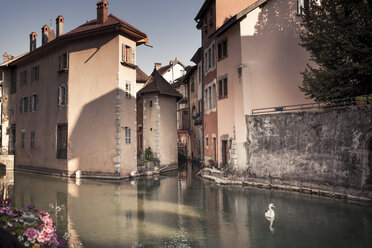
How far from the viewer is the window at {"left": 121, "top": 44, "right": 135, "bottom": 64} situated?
68.0ft

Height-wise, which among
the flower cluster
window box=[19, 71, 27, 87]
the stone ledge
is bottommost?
the stone ledge

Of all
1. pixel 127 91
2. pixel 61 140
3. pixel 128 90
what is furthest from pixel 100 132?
pixel 61 140

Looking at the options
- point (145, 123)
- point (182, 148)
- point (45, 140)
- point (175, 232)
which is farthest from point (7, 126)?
point (175, 232)

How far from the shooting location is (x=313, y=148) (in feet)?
47.9

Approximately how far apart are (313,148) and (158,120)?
46.3ft

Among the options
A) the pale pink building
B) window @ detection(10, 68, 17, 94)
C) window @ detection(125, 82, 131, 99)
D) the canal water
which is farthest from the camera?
window @ detection(10, 68, 17, 94)

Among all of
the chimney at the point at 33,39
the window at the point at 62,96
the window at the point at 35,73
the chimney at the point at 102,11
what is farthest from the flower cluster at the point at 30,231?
the chimney at the point at 33,39

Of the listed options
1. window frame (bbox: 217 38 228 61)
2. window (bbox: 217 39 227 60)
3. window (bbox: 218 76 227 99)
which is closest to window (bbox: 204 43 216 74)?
window frame (bbox: 217 38 228 61)

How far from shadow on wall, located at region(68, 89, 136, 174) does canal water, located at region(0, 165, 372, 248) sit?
408 cm

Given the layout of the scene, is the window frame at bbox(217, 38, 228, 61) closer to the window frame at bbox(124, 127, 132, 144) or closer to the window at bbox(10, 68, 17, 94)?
the window frame at bbox(124, 127, 132, 144)

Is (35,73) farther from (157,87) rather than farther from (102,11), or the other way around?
(157,87)

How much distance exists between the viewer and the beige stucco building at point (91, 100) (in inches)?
799

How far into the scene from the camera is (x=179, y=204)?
40.8 feet

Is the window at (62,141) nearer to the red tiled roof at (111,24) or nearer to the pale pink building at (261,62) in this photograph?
the red tiled roof at (111,24)
